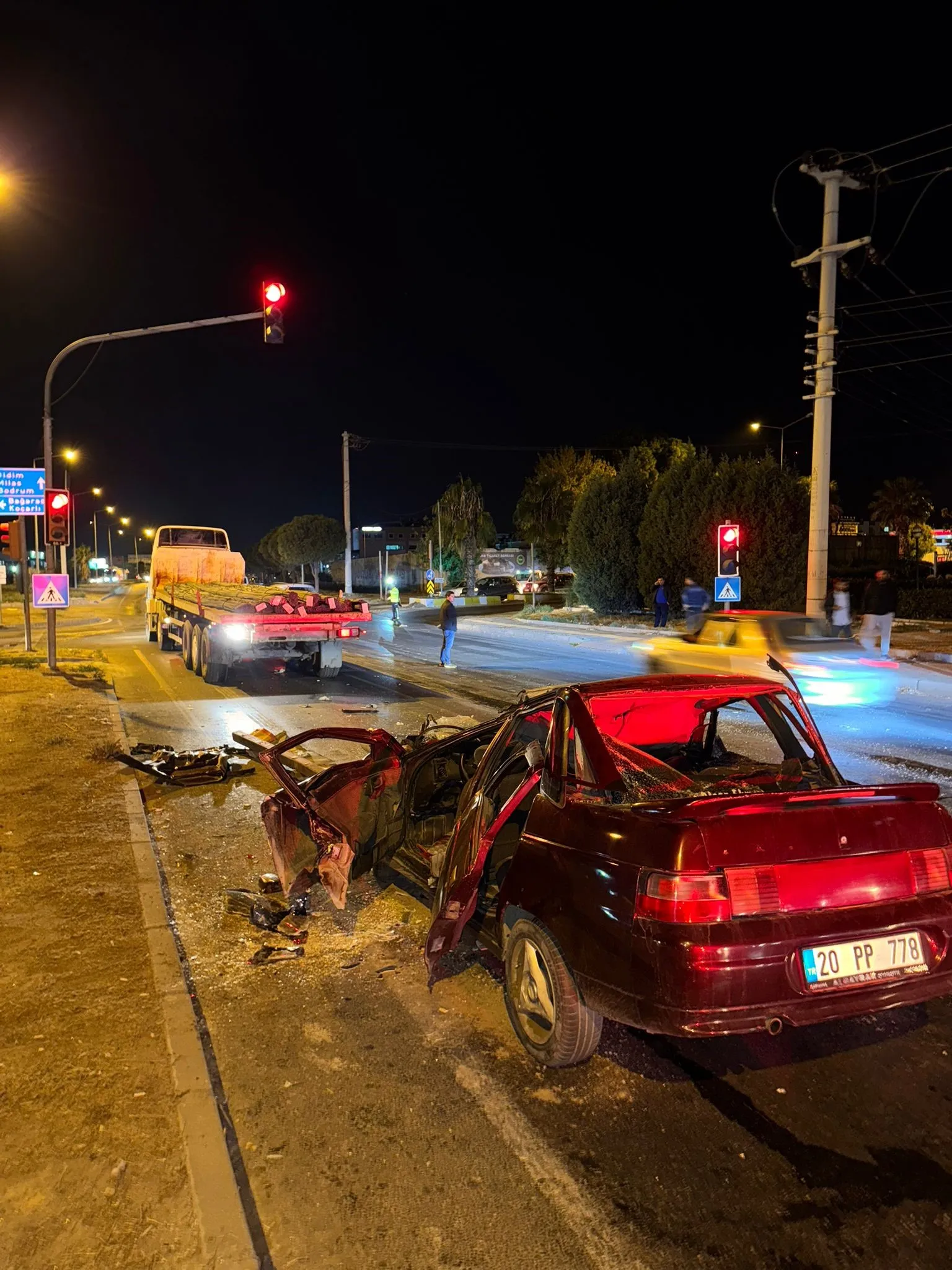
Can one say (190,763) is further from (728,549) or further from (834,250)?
(834,250)

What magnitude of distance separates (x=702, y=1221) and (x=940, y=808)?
1.85 m

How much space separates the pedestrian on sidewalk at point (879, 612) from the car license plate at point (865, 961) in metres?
Result: 14.7

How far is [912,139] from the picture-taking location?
1568 cm

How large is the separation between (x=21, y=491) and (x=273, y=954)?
1606cm

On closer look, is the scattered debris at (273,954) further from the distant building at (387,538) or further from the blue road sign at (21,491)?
the distant building at (387,538)

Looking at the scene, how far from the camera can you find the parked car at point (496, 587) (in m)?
61.6

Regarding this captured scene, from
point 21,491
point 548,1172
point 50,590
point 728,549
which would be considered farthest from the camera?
point 728,549

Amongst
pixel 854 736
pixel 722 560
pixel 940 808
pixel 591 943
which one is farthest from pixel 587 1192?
pixel 722 560

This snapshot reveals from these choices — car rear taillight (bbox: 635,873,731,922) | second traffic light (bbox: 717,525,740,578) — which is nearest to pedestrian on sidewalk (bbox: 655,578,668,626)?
second traffic light (bbox: 717,525,740,578)

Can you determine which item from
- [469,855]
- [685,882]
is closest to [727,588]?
[469,855]

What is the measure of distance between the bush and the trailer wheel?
22.2 m

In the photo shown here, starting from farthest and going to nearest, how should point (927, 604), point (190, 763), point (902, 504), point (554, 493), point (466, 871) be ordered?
point (902, 504) < point (554, 493) < point (927, 604) < point (190, 763) < point (466, 871)

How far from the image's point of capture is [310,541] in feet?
277

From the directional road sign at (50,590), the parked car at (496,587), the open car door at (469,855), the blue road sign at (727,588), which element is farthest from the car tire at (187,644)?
the parked car at (496,587)
